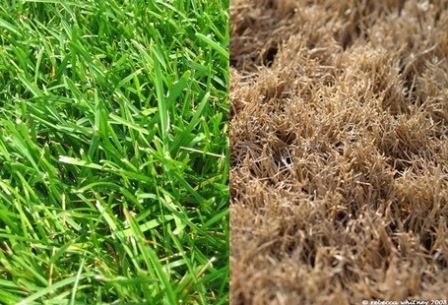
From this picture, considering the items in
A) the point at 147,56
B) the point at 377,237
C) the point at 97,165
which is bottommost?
the point at 377,237

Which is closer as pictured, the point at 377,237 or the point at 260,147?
the point at 377,237

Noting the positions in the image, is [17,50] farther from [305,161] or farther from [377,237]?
[377,237]

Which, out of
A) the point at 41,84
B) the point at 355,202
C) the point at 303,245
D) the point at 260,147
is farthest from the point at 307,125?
the point at 41,84
